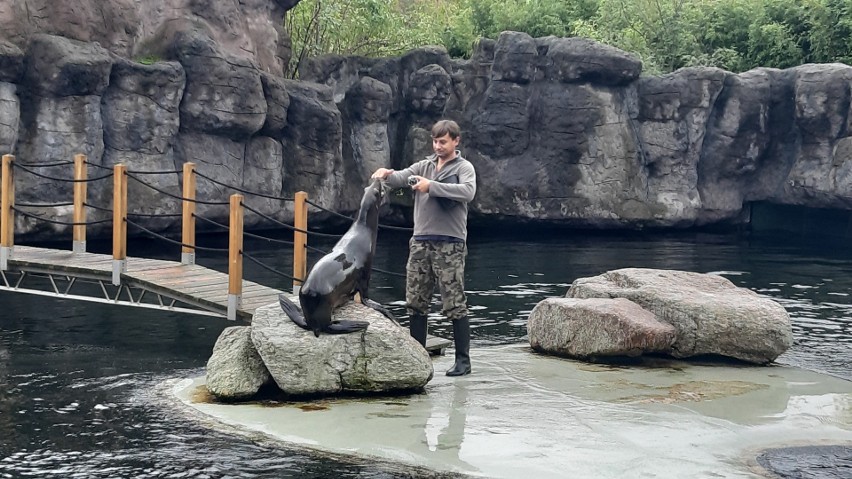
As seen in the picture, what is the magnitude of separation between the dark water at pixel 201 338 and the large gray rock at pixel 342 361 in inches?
27.5

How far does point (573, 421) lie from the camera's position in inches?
255

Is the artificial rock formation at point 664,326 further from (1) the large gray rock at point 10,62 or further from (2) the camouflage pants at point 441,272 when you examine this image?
(1) the large gray rock at point 10,62

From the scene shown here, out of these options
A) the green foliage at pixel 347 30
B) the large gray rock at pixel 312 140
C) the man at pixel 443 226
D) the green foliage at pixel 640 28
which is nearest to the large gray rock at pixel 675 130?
the green foliage at pixel 640 28

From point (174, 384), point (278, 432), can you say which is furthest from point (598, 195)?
point (278, 432)

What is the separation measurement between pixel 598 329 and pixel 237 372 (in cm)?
279

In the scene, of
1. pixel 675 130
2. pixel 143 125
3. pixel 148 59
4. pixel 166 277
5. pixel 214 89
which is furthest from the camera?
pixel 675 130

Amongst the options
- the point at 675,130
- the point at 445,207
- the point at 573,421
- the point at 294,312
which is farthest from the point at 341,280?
the point at 675,130

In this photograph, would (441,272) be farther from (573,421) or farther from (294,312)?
(573,421)

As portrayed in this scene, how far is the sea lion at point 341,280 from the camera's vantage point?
7074 millimetres

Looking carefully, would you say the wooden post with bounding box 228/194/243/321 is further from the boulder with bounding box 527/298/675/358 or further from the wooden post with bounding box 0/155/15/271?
the wooden post with bounding box 0/155/15/271

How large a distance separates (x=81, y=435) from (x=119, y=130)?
10210 mm

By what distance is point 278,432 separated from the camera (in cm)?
635

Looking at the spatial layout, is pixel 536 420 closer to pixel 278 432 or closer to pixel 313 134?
pixel 278 432

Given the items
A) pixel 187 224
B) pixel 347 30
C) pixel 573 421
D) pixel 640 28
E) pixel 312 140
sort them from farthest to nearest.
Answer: pixel 640 28 < pixel 347 30 < pixel 312 140 < pixel 187 224 < pixel 573 421
